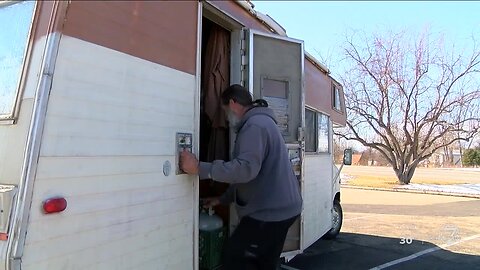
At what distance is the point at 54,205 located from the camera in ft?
6.24

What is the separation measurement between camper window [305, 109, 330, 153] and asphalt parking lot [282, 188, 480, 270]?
63.1 inches

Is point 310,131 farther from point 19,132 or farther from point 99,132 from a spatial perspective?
point 19,132

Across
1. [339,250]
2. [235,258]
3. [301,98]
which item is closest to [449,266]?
[339,250]

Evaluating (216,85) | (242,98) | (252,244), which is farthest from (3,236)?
(216,85)

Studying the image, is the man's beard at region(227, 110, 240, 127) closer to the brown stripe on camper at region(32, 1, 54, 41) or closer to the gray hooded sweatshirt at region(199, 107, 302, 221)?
the gray hooded sweatshirt at region(199, 107, 302, 221)

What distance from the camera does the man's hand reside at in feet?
8.95

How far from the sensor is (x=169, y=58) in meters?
2.62

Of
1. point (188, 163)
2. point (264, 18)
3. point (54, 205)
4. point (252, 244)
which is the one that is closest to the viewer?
point (54, 205)

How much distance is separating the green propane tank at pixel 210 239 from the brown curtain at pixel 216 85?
0.53 m

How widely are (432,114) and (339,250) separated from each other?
15255 millimetres

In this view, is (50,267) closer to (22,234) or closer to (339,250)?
(22,234)

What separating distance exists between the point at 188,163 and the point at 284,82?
5.37 ft

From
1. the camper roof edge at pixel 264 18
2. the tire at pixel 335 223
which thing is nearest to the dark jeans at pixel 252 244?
the camper roof edge at pixel 264 18

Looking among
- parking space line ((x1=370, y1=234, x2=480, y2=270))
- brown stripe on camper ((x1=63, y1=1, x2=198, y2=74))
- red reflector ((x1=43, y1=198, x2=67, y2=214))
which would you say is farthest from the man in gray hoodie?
parking space line ((x1=370, y1=234, x2=480, y2=270))
